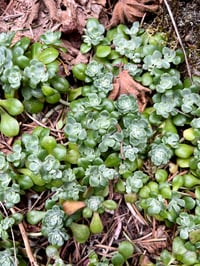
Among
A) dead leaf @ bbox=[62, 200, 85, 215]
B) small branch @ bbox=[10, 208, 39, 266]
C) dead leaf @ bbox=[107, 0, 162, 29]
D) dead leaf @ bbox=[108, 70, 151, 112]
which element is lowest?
small branch @ bbox=[10, 208, 39, 266]

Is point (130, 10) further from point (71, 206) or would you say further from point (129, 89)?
point (71, 206)

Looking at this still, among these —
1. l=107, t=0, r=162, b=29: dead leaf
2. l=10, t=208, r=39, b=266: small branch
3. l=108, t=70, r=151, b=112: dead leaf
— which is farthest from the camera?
l=107, t=0, r=162, b=29: dead leaf

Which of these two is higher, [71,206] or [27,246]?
[71,206]

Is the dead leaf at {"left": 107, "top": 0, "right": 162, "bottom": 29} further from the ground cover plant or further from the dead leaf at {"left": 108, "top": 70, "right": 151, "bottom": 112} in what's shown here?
the dead leaf at {"left": 108, "top": 70, "right": 151, "bottom": 112}

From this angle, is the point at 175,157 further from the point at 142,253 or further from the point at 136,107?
the point at 142,253

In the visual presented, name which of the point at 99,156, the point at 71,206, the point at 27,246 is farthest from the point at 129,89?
the point at 27,246

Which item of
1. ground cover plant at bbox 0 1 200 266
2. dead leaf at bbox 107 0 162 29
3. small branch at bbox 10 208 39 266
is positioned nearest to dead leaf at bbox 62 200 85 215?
ground cover plant at bbox 0 1 200 266

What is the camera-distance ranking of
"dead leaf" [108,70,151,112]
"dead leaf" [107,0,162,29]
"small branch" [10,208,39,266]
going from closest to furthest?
1. "small branch" [10,208,39,266]
2. "dead leaf" [108,70,151,112]
3. "dead leaf" [107,0,162,29]
